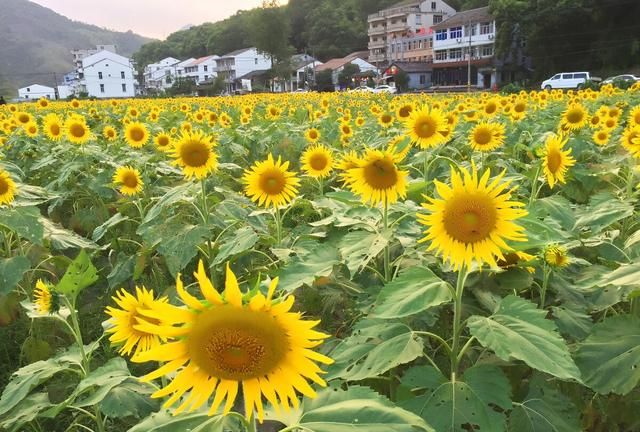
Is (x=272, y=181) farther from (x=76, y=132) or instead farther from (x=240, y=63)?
(x=240, y=63)

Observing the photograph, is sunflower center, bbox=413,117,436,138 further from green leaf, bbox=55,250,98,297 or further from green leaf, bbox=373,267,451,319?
green leaf, bbox=55,250,98,297

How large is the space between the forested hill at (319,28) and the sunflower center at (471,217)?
85.6 m

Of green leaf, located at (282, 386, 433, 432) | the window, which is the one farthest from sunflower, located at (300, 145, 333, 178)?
the window

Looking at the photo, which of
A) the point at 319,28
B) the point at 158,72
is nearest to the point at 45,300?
the point at 319,28

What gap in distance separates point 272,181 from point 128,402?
147cm

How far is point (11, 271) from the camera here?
3094 millimetres

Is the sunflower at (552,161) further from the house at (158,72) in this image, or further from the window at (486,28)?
the house at (158,72)

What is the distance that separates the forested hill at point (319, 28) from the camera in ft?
320

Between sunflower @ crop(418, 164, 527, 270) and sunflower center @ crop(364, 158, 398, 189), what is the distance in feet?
2.21

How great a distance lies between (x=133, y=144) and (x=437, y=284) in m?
4.93

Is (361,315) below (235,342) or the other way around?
below

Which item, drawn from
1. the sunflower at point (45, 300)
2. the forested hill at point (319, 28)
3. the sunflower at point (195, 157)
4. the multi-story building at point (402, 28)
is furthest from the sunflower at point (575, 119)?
the forested hill at point (319, 28)

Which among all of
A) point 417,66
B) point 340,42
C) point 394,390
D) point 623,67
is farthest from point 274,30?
point 394,390

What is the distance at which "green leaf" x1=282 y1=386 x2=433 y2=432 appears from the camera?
128 centimetres
